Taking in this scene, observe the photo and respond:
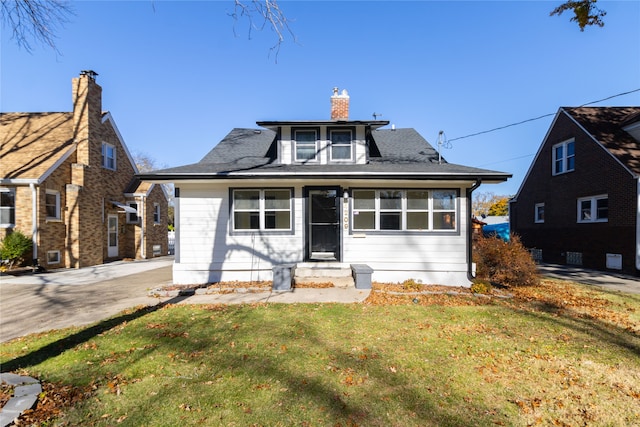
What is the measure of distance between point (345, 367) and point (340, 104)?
9.90 m

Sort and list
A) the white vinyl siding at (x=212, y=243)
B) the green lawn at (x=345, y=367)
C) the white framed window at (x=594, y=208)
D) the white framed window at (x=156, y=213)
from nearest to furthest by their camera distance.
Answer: the green lawn at (x=345, y=367)
the white vinyl siding at (x=212, y=243)
the white framed window at (x=594, y=208)
the white framed window at (x=156, y=213)

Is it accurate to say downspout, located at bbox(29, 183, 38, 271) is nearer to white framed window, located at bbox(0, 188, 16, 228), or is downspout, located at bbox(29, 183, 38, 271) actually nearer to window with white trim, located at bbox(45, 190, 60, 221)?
window with white trim, located at bbox(45, 190, 60, 221)

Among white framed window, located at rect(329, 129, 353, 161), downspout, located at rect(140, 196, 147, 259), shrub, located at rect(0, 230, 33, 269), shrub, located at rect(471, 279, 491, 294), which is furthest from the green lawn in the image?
downspout, located at rect(140, 196, 147, 259)

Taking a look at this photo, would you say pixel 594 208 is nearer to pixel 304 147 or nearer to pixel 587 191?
pixel 587 191

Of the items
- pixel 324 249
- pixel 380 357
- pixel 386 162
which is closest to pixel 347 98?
pixel 386 162

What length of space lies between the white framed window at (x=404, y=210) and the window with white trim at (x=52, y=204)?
13667 mm

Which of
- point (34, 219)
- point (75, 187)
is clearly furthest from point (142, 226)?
point (34, 219)

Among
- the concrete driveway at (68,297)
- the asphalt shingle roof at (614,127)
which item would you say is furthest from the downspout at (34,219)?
the asphalt shingle roof at (614,127)

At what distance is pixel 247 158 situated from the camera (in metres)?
11.1

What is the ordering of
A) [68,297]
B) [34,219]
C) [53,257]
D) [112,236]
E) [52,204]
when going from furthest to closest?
[112,236], [52,204], [53,257], [34,219], [68,297]

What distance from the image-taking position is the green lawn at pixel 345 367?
10.0ft

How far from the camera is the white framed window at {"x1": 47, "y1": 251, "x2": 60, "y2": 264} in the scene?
1294 cm

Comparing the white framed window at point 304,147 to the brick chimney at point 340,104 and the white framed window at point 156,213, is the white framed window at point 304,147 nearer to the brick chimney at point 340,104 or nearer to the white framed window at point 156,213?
the brick chimney at point 340,104

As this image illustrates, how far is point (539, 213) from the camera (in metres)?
17.8
